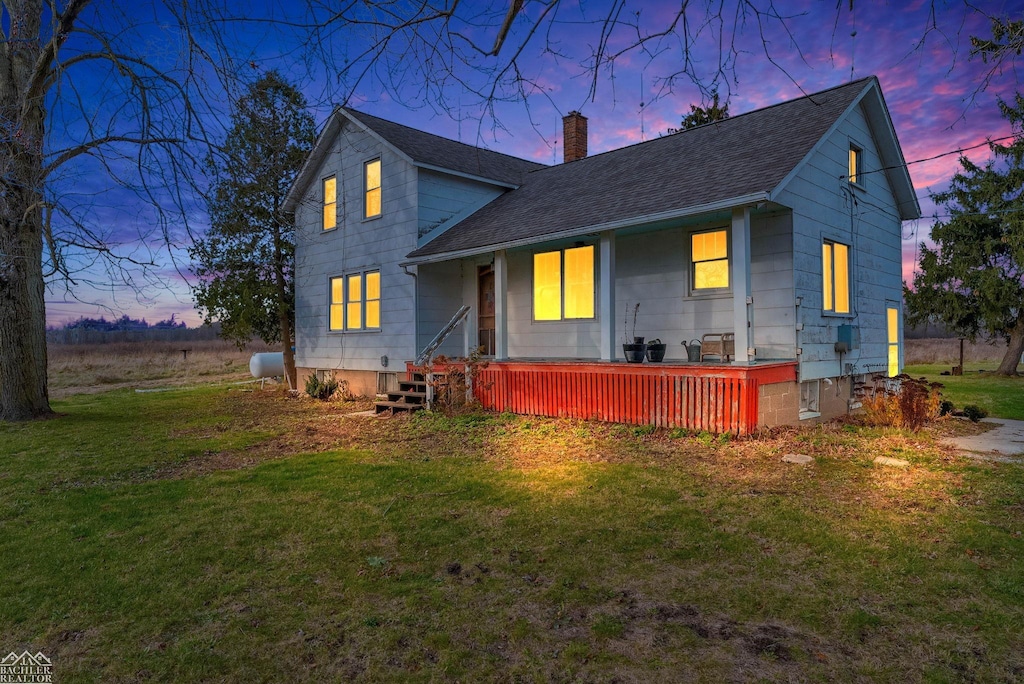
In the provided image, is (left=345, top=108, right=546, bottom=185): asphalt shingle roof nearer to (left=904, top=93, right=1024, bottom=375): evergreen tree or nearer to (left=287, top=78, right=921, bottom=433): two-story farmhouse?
(left=287, top=78, right=921, bottom=433): two-story farmhouse

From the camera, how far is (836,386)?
1103 centimetres

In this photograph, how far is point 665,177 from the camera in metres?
11.5

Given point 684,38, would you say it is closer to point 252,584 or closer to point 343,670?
point 343,670

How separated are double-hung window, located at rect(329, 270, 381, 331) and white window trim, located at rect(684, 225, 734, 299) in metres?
7.83

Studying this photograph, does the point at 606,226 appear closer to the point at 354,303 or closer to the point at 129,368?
the point at 354,303

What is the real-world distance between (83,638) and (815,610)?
4.25 m

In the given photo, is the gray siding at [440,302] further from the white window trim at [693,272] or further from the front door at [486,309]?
the white window trim at [693,272]

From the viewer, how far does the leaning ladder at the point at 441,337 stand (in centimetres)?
1323

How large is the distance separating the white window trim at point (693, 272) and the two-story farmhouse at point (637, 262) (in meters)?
0.03

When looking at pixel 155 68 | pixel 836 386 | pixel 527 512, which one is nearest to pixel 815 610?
pixel 527 512

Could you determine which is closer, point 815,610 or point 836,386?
point 815,610

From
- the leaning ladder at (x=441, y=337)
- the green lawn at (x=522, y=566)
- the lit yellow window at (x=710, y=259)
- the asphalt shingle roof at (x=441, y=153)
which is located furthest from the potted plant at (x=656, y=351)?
the asphalt shingle roof at (x=441, y=153)

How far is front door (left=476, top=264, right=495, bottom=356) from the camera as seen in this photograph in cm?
1458

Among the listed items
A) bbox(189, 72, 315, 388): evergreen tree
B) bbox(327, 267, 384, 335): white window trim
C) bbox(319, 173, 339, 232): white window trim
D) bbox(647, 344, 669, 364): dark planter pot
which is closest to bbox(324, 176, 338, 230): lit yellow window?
bbox(319, 173, 339, 232): white window trim
